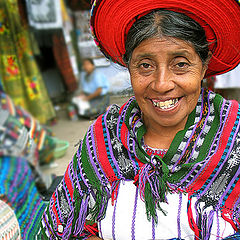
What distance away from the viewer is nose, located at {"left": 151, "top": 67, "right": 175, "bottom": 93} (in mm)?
1215

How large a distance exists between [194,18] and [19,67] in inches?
97.4

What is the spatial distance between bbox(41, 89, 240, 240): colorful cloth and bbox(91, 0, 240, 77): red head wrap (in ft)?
0.64

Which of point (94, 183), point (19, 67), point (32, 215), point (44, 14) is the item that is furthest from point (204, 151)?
point (44, 14)

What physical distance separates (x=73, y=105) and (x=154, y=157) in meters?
3.37

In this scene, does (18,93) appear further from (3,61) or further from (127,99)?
(127,99)

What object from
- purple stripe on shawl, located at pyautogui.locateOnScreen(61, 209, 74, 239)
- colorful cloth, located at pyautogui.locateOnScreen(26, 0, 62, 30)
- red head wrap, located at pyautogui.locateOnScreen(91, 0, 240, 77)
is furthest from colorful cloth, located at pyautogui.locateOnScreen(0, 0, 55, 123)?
purple stripe on shawl, located at pyautogui.locateOnScreen(61, 209, 74, 239)

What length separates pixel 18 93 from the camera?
133 inches

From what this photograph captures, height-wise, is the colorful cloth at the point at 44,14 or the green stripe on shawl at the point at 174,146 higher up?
the colorful cloth at the point at 44,14

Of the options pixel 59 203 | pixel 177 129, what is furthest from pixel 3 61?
pixel 177 129

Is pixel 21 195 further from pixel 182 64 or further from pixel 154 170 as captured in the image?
pixel 182 64

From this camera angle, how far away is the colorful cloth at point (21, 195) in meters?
2.02

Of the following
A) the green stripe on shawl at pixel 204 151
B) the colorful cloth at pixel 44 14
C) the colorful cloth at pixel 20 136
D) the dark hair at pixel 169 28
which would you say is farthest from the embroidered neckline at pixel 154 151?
the colorful cloth at pixel 44 14

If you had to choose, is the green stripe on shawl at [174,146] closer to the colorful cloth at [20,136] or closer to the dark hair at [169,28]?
the dark hair at [169,28]

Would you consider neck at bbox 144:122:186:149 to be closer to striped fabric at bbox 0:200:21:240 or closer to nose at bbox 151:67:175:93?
nose at bbox 151:67:175:93
